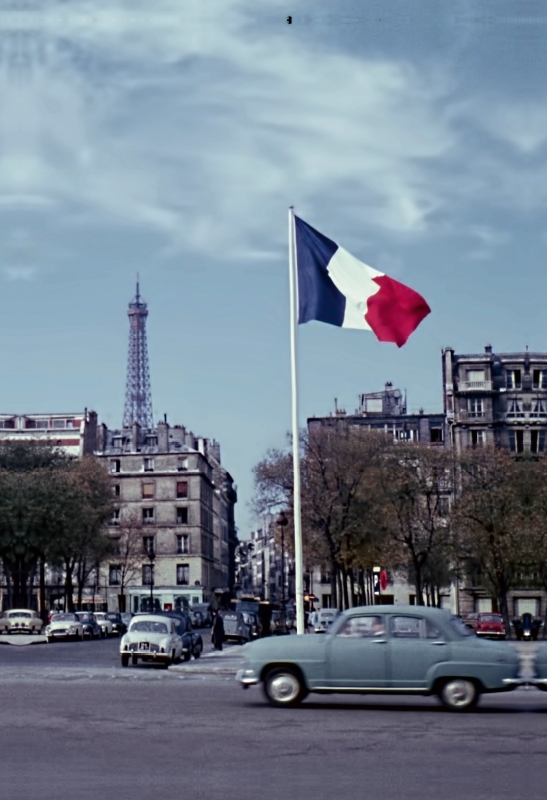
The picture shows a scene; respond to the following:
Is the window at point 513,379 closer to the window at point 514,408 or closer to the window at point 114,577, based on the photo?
the window at point 514,408

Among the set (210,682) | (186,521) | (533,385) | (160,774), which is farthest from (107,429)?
(160,774)

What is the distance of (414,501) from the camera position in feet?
257

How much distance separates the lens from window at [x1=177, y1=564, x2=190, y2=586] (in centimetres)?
13400

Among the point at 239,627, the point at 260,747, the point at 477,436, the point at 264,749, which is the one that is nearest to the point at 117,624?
the point at 239,627

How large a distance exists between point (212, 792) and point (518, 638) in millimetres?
60696

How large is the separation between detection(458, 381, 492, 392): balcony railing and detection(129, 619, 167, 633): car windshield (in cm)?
7076

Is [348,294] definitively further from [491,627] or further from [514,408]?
[514,408]

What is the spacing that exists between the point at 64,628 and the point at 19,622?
713cm

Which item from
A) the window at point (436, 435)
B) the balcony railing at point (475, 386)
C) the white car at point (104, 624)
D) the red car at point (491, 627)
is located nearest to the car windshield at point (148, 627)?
the red car at point (491, 627)

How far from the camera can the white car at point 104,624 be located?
7538cm

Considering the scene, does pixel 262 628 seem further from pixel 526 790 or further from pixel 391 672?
pixel 526 790

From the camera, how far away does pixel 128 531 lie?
12862 cm

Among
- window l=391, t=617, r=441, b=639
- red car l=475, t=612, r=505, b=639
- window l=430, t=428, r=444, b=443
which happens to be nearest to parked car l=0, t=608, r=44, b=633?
red car l=475, t=612, r=505, b=639

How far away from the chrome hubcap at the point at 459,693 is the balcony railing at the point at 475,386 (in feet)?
288
